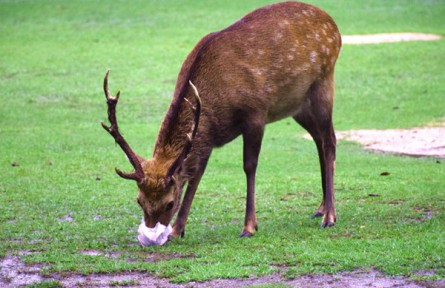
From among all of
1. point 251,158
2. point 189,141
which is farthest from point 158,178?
point 251,158

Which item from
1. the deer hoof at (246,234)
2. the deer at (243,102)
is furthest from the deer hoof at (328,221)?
the deer hoof at (246,234)

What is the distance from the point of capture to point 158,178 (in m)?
8.16

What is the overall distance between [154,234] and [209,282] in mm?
1200

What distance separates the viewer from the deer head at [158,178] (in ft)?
26.7

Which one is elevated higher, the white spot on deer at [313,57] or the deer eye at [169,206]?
the white spot on deer at [313,57]

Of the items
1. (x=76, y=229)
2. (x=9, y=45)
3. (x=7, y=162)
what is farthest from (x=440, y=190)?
(x=9, y=45)

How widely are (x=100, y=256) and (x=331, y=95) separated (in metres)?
3.19

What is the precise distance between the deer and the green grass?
1.71 feet

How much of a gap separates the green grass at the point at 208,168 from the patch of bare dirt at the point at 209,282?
4.8 inches

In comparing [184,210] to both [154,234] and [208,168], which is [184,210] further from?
[208,168]

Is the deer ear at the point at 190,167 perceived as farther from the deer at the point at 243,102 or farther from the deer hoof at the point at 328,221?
the deer hoof at the point at 328,221

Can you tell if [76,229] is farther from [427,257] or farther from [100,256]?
[427,257]

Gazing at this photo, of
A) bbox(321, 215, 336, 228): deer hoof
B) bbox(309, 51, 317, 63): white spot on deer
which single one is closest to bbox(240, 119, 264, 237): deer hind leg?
bbox(321, 215, 336, 228): deer hoof

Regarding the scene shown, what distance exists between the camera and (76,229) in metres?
9.34
